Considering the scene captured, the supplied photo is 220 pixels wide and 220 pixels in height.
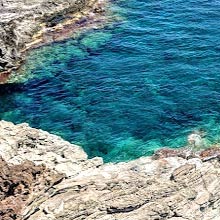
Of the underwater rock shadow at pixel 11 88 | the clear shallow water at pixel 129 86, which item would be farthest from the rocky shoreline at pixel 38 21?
the underwater rock shadow at pixel 11 88


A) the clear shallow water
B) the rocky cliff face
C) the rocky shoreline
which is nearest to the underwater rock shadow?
the clear shallow water

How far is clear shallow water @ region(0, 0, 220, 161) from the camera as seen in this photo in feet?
177

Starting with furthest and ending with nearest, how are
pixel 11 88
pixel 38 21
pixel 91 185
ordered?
pixel 38 21
pixel 11 88
pixel 91 185

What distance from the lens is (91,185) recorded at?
36156 mm

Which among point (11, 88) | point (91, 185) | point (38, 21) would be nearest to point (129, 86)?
point (11, 88)

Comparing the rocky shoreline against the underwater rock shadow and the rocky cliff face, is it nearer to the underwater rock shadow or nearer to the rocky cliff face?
the underwater rock shadow

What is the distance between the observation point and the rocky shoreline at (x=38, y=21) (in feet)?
231

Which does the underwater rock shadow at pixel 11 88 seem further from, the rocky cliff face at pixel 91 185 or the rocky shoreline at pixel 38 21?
the rocky cliff face at pixel 91 185

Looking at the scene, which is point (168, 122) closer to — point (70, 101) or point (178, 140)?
point (178, 140)

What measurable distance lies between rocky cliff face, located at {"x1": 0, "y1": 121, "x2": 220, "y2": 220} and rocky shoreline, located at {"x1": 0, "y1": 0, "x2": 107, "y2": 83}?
29.8m

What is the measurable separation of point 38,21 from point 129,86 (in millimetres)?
24460

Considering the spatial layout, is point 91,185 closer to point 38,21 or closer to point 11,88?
point 11,88

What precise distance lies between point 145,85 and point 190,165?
25.1 m

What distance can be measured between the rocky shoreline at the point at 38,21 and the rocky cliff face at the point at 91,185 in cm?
2984
